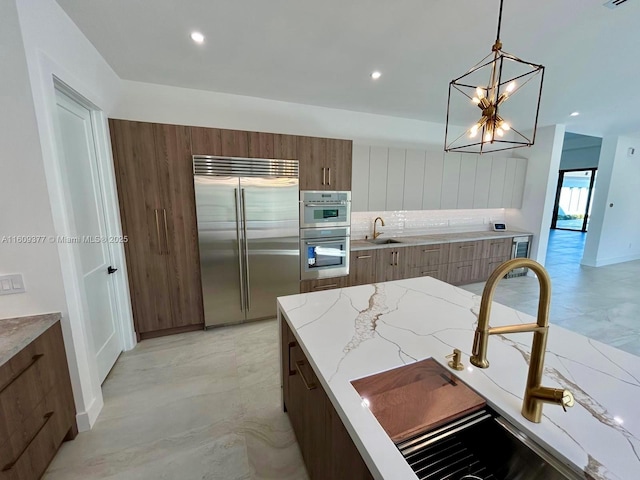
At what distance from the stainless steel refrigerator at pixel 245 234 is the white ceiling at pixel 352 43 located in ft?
3.11

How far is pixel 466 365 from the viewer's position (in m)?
1.03

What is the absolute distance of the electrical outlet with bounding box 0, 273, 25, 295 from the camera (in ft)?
5.00

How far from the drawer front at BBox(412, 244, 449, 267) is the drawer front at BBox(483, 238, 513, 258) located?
3.02ft

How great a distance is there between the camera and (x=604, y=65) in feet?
8.50

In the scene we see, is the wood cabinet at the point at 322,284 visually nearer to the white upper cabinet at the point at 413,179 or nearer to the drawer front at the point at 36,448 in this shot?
the white upper cabinet at the point at 413,179

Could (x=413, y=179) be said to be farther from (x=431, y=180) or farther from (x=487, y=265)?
(x=487, y=265)

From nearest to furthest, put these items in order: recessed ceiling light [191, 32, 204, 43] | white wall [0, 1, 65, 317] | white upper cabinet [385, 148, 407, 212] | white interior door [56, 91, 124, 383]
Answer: white wall [0, 1, 65, 317] < white interior door [56, 91, 124, 383] < recessed ceiling light [191, 32, 204, 43] < white upper cabinet [385, 148, 407, 212]

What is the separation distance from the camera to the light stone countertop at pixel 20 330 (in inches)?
49.3

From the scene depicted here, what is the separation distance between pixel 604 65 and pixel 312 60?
284 centimetres

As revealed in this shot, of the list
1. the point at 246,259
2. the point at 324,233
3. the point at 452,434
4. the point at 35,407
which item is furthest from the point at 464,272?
the point at 35,407

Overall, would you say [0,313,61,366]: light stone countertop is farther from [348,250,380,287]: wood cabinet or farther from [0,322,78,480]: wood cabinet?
[348,250,380,287]: wood cabinet

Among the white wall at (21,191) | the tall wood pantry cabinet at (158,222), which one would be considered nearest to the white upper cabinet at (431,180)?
the tall wood pantry cabinet at (158,222)

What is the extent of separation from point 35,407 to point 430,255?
440 centimetres

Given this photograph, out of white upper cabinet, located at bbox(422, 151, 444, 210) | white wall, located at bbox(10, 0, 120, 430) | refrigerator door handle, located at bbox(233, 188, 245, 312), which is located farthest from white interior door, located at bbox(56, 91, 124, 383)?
white upper cabinet, located at bbox(422, 151, 444, 210)
